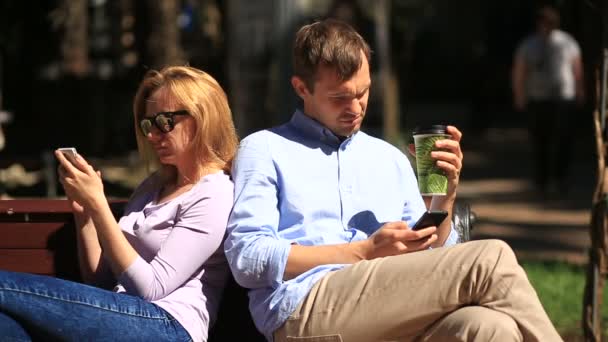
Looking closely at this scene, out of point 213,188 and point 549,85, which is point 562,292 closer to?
point 213,188

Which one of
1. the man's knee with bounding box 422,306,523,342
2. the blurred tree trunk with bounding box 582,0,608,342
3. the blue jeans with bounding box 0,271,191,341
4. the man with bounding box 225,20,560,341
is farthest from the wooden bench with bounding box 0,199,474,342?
the blurred tree trunk with bounding box 582,0,608,342

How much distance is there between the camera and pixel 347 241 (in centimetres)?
365

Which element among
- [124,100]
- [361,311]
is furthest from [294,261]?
[124,100]

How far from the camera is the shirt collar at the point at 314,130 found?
3.68 m

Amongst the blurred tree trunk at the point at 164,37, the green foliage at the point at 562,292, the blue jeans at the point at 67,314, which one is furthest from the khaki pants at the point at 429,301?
the blurred tree trunk at the point at 164,37

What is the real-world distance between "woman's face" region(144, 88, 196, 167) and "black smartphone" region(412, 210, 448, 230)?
2.58ft

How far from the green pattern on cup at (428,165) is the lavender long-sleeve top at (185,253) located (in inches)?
24.0

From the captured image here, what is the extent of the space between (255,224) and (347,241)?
0.34 m

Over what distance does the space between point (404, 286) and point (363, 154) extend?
0.60 m

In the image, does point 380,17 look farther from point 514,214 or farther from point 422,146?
point 422,146

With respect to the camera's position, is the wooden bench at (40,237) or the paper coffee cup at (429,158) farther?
the wooden bench at (40,237)

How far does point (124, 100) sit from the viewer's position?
20.1m

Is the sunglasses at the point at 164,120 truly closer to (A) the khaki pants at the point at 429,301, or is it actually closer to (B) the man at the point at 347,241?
(B) the man at the point at 347,241

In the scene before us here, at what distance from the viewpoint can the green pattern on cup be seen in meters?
3.42
